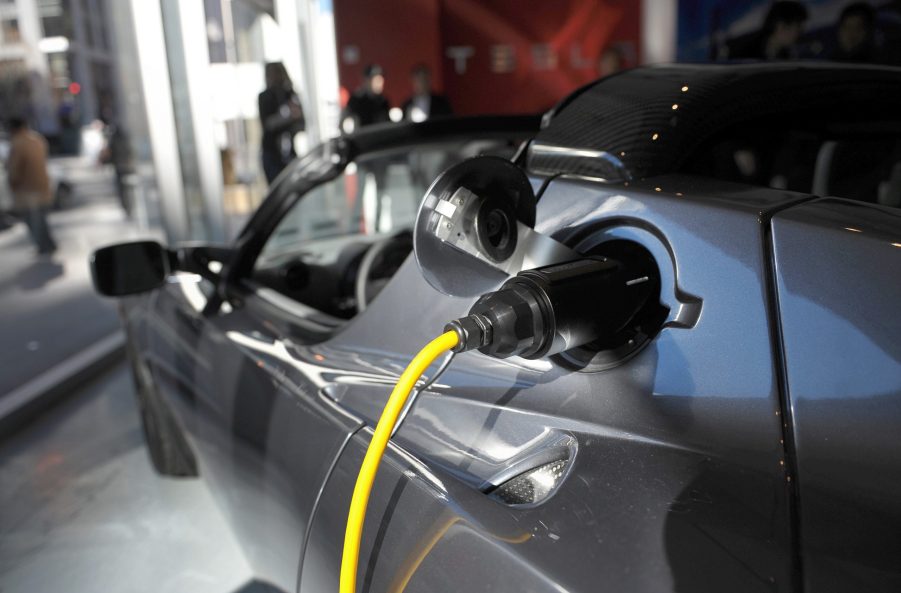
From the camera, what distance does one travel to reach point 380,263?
1.80 meters

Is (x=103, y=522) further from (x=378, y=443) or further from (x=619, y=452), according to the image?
(x=619, y=452)

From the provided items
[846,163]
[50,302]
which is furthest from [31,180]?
[846,163]

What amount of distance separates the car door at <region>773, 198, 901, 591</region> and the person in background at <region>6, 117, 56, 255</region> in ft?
18.5

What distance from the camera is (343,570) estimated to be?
0.79 metres

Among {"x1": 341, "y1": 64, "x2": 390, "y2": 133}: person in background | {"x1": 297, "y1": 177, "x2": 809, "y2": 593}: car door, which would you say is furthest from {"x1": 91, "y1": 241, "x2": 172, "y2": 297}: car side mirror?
{"x1": 341, "y1": 64, "x2": 390, "y2": 133}: person in background

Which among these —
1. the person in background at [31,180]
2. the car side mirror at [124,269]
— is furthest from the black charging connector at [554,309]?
the person in background at [31,180]

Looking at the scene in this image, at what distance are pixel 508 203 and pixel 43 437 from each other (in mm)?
3035

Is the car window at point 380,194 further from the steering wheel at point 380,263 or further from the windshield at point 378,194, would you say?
the steering wheel at point 380,263

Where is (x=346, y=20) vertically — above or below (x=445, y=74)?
above

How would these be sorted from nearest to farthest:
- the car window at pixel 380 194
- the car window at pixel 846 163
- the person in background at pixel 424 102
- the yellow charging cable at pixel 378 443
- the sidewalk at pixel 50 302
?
the yellow charging cable at pixel 378 443 → the car window at pixel 846 163 → the car window at pixel 380 194 → the sidewalk at pixel 50 302 → the person in background at pixel 424 102

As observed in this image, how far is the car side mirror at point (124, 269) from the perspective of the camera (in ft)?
5.43

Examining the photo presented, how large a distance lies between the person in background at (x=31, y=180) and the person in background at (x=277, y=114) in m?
1.66

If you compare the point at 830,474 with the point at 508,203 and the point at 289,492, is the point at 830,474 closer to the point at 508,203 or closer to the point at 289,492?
the point at 508,203

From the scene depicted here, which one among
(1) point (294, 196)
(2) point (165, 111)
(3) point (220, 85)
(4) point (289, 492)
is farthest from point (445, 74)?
(4) point (289, 492)
